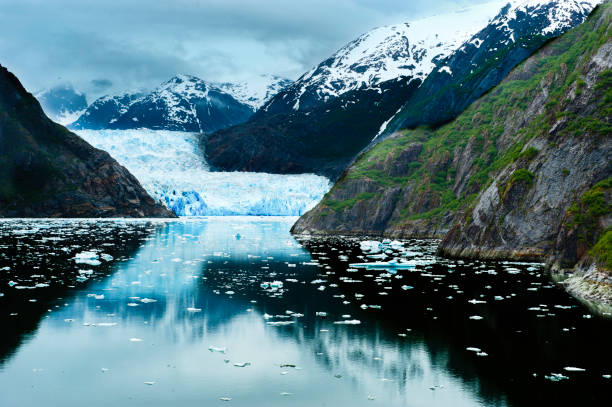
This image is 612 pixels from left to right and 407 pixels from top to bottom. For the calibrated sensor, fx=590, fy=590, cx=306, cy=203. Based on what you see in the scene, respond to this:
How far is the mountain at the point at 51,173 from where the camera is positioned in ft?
368

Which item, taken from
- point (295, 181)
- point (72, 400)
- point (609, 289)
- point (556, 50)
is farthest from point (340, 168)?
point (72, 400)

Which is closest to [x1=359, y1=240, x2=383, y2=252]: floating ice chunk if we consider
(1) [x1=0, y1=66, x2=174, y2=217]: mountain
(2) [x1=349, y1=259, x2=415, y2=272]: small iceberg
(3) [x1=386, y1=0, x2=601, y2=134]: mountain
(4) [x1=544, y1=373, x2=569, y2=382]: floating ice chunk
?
(2) [x1=349, y1=259, x2=415, y2=272]: small iceberg

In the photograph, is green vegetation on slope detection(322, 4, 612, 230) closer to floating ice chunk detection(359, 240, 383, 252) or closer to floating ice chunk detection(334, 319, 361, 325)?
floating ice chunk detection(359, 240, 383, 252)

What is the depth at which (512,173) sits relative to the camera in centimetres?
4059

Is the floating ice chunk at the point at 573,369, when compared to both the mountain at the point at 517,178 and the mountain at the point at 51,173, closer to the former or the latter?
the mountain at the point at 517,178

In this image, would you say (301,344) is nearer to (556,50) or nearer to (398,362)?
(398,362)

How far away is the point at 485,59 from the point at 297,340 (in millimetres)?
167740

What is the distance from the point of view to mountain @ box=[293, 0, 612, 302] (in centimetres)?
3173

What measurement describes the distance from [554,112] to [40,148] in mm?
107783

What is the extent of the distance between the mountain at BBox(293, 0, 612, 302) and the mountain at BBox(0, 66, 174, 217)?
5178cm

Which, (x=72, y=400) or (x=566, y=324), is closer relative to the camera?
(x=72, y=400)

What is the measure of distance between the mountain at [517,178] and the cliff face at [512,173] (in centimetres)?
10

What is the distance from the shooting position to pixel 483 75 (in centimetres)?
12206

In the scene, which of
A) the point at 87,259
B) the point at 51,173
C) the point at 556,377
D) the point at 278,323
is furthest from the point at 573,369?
the point at 51,173
